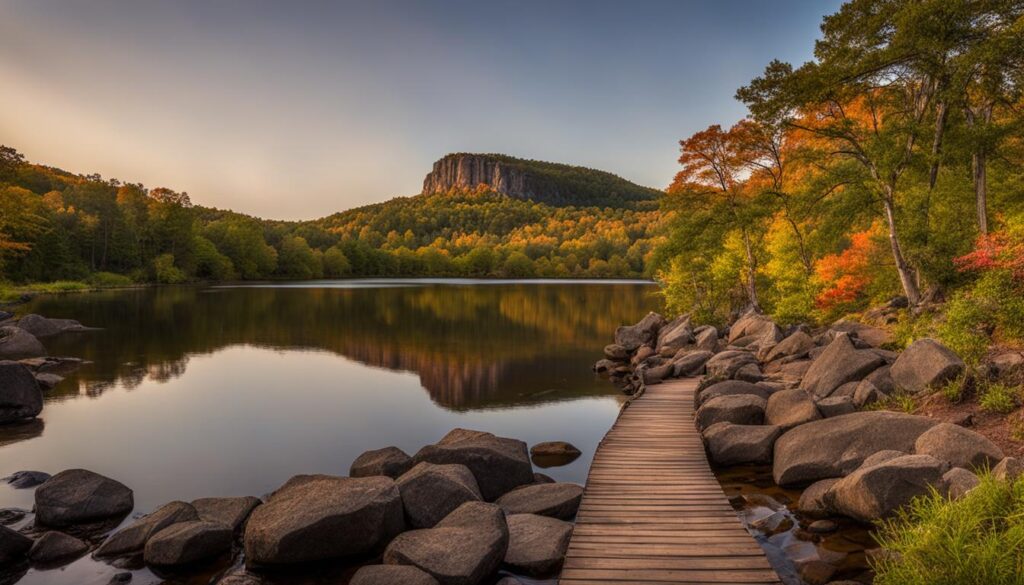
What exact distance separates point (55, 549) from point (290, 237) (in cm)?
12163

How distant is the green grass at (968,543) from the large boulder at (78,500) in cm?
1122

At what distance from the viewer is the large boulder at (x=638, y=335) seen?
2858 cm

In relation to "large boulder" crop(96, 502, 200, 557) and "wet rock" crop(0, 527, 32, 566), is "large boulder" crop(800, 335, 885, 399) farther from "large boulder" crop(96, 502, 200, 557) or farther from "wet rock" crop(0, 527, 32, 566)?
"wet rock" crop(0, 527, 32, 566)

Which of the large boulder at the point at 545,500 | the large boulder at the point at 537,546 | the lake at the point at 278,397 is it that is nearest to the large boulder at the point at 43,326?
the lake at the point at 278,397

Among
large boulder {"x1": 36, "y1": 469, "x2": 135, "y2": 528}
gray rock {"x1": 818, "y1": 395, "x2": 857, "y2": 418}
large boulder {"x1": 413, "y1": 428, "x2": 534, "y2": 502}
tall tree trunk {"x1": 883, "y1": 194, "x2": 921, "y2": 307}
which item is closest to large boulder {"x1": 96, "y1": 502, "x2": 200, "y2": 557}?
large boulder {"x1": 36, "y1": 469, "x2": 135, "y2": 528}

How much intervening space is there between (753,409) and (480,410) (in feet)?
29.5

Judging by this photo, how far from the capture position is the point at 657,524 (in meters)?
7.70

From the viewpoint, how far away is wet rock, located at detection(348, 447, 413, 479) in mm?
10719

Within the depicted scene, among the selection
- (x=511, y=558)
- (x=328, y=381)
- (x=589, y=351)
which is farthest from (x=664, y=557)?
(x=589, y=351)

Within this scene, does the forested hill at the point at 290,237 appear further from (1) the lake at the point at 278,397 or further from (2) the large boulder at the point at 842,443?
(2) the large boulder at the point at 842,443

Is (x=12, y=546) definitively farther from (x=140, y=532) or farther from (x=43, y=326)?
(x=43, y=326)

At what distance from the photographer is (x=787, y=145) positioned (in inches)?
1046

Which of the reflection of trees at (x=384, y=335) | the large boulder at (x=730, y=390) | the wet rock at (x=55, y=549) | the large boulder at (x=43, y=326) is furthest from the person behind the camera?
the large boulder at (x=43, y=326)

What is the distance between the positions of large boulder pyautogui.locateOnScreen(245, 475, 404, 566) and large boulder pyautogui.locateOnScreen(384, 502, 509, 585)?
66 cm
